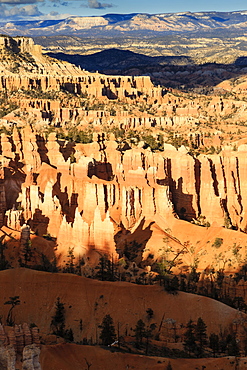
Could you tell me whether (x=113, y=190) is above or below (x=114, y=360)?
above

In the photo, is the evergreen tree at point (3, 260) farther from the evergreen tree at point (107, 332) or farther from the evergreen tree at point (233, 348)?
the evergreen tree at point (233, 348)

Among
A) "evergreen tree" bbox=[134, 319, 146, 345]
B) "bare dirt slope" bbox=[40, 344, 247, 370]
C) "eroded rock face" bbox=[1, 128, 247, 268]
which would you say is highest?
"eroded rock face" bbox=[1, 128, 247, 268]

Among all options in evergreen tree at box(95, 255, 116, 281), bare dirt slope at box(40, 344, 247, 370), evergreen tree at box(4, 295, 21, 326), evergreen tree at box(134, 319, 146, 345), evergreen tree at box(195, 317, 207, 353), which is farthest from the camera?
evergreen tree at box(95, 255, 116, 281)

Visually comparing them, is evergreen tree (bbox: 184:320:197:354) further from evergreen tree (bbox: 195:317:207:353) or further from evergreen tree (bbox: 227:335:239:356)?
evergreen tree (bbox: 227:335:239:356)

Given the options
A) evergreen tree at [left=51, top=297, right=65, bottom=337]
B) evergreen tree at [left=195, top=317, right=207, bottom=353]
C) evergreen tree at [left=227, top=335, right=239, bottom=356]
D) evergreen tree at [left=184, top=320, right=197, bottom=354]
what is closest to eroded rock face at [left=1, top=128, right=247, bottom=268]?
evergreen tree at [left=51, top=297, right=65, bottom=337]

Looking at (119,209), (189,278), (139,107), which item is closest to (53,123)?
(139,107)

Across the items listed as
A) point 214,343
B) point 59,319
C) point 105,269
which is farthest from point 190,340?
point 105,269

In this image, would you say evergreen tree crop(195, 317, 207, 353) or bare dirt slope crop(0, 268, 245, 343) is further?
bare dirt slope crop(0, 268, 245, 343)

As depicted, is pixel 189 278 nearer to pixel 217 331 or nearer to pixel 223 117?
A: pixel 217 331

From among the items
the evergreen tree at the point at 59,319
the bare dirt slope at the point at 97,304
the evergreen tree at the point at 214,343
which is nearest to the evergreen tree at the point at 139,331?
the bare dirt slope at the point at 97,304

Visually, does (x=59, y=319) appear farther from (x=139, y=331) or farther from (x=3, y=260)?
(x=3, y=260)
